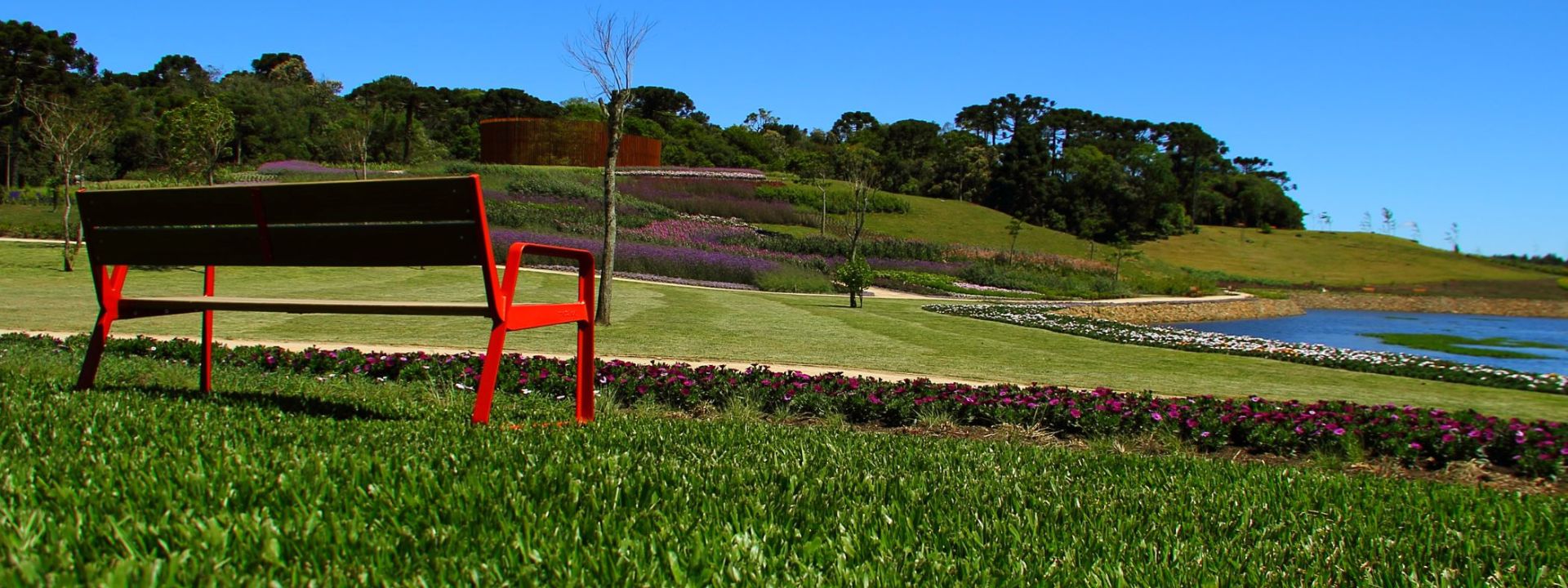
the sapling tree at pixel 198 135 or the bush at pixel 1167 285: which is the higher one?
the sapling tree at pixel 198 135

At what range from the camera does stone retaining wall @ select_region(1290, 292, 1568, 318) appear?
44.4 metres

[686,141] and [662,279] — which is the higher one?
[686,141]

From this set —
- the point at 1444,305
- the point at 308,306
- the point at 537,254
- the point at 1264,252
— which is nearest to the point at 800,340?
the point at 537,254

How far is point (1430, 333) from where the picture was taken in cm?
2702

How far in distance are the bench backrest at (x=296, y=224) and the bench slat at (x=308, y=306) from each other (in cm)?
18

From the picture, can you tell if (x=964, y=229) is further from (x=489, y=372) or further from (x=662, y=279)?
(x=489, y=372)

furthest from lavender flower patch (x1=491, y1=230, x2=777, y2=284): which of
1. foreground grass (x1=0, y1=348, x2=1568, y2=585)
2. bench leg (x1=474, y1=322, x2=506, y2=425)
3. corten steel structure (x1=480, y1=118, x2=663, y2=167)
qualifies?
corten steel structure (x1=480, y1=118, x2=663, y2=167)

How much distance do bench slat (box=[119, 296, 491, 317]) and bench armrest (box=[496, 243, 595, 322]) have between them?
3.2 inches

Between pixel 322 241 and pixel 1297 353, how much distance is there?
14.9 metres

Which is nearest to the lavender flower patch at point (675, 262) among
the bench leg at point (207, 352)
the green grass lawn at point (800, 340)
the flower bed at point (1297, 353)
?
the flower bed at point (1297, 353)

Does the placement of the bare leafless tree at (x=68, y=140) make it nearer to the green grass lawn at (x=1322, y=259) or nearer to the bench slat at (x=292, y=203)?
the bench slat at (x=292, y=203)

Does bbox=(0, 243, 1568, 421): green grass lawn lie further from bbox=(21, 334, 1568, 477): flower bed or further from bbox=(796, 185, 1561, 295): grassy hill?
bbox=(796, 185, 1561, 295): grassy hill

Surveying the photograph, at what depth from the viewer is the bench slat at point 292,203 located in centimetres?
391

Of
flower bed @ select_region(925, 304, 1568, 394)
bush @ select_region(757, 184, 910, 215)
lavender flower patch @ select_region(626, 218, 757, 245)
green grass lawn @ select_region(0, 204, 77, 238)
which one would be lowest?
flower bed @ select_region(925, 304, 1568, 394)
